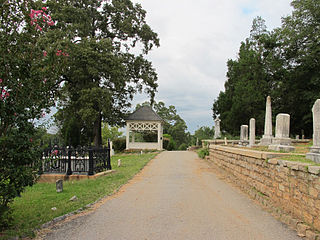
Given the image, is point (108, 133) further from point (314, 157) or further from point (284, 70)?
point (314, 157)

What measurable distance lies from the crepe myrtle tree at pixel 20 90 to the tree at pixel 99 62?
13.2 meters

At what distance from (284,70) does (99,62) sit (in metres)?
22.8

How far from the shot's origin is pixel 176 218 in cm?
527

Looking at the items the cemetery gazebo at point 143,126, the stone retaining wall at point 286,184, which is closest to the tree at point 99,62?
the cemetery gazebo at point 143,126

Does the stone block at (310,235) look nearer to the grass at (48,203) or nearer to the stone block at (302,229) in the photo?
the stone block at (302,229)

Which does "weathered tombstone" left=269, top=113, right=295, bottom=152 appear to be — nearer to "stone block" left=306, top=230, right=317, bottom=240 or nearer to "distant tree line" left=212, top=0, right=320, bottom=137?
"stone block" left=306, top=230, right=317, bottom=240

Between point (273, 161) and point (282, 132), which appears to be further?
point (282, 132)

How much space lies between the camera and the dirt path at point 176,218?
442cm

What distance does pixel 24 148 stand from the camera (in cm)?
446

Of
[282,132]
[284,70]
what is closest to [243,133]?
[282,132]

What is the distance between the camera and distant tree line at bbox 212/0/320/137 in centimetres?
2828

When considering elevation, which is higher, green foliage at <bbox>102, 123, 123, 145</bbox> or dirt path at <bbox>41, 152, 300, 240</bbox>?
green foliage at <bbox>102, 123, 123, 145</bbox>

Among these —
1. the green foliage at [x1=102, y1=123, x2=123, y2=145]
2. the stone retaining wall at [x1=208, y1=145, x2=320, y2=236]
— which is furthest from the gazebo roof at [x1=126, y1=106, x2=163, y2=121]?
the stone retaining wall at [x1=208, y1=145, x2=320, y2=236]

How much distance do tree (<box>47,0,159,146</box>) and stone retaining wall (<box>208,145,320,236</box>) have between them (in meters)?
14.5
